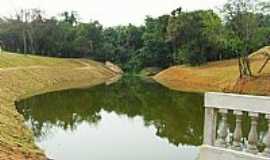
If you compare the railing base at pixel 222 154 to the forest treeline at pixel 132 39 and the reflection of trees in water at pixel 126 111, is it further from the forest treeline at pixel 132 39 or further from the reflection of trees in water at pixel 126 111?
the forest treeline at pixel 132 39

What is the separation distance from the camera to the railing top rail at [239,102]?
566 cm

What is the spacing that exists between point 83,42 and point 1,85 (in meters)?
45.6

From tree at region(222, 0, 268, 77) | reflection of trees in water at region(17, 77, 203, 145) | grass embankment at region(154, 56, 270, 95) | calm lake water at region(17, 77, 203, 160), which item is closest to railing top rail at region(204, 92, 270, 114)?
calm lake water at region(17, 77, 203, 160)

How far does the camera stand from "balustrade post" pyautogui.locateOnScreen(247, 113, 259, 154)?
18.9 feet

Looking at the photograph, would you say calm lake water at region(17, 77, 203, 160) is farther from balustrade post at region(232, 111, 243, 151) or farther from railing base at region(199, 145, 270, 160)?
balustrade post at region(232, 111, 243, 151)

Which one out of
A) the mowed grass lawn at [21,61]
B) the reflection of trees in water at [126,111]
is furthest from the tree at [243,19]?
the mowed grass lawn at [21,61]

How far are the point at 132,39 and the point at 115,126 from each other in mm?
59758

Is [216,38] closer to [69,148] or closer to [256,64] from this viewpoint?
[256,64]

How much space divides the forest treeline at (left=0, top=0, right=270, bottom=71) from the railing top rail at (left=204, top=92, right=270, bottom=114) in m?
33.6

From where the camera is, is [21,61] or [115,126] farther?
[21,61]

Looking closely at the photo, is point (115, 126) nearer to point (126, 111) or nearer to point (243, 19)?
point (126, 111)

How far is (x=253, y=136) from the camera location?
579 cm

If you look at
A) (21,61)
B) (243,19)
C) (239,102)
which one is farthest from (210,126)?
(21,61)

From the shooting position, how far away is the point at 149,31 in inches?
2869
